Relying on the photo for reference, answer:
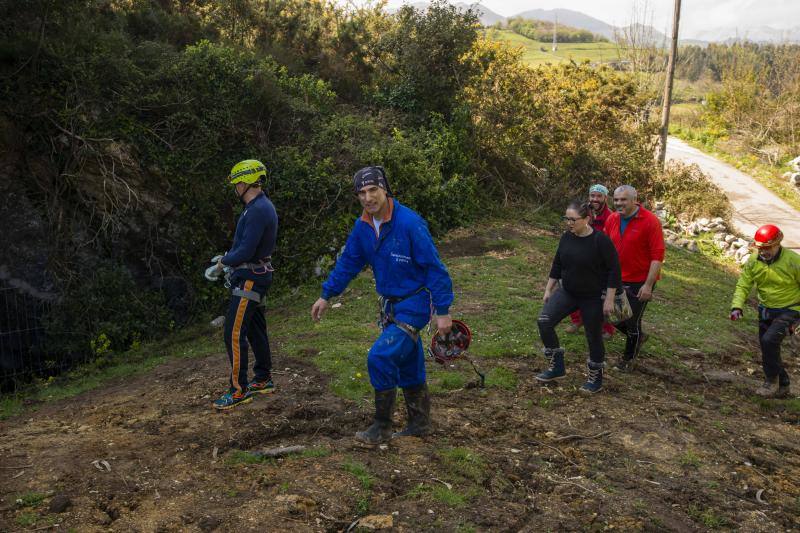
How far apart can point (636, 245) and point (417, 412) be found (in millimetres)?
3496

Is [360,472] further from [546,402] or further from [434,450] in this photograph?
[546,402]

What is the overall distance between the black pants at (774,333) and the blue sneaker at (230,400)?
18.3 ft

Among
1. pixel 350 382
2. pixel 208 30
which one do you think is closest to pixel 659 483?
pixel 350 382

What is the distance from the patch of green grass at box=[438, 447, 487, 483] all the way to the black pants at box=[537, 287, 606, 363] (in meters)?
2.01

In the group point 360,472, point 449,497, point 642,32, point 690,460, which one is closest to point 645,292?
point 690,460

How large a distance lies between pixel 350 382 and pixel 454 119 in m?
11.2

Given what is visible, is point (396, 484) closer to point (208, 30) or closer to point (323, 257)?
point (323, 257)

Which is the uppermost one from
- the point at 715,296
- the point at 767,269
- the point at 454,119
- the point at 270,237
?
the point at 454,119

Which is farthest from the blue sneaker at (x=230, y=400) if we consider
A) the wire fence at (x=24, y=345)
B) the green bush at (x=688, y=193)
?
the green bush at (x=688, y=193)

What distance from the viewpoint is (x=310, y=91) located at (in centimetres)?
1438

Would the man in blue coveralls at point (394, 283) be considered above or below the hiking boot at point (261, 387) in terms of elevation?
above

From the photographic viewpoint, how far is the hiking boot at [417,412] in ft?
17.5

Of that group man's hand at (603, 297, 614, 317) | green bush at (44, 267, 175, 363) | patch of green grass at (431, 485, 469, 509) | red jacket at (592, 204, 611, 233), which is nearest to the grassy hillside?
patch of green grass at (431, 485, 469, 509)

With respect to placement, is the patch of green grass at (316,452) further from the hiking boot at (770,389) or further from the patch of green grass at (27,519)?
the hiking boot at (770,389)
